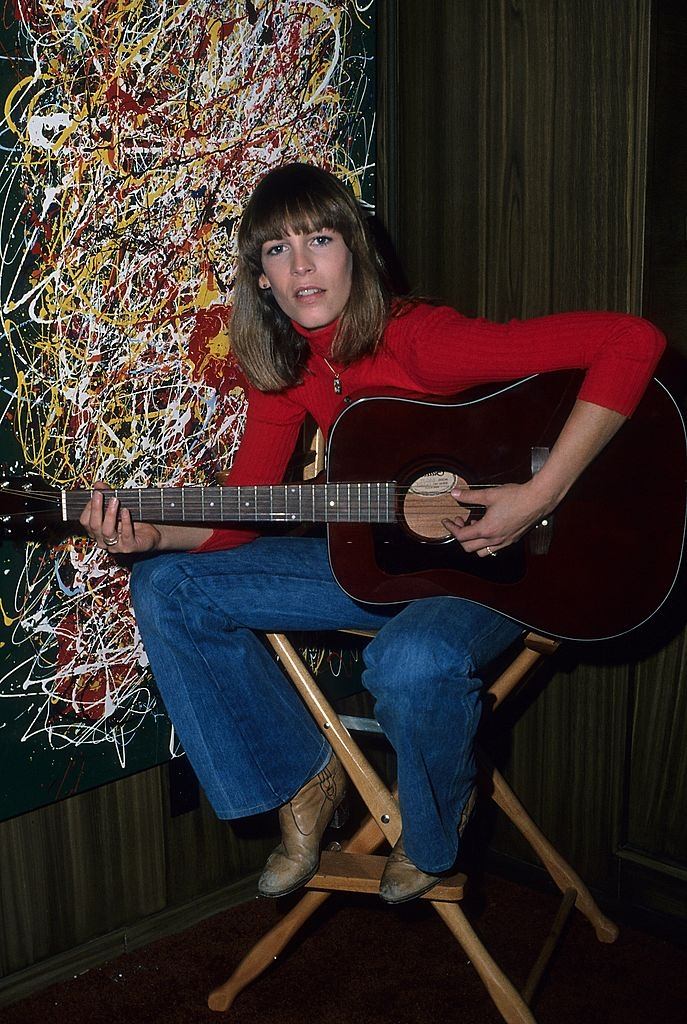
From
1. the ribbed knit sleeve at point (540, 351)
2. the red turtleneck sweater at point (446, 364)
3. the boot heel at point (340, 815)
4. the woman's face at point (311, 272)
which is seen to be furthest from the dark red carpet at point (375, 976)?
the woman's face at point (311, 272)

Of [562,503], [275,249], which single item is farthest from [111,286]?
[562,503]

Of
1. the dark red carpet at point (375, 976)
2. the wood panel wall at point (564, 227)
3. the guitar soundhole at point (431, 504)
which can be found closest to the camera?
the guitar soundhole at point (431, 504)

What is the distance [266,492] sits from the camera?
1.61 meters

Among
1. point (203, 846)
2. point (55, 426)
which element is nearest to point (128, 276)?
point (55, 426)

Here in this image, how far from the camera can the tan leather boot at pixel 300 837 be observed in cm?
160

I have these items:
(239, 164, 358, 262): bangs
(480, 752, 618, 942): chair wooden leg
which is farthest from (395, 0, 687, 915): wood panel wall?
(239, 164, 358, 262): bangs

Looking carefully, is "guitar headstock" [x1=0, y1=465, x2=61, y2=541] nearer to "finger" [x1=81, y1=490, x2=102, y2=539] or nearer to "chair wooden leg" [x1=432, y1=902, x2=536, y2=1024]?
"finger" [x1=81, y1=490, x2=102, y2=539]

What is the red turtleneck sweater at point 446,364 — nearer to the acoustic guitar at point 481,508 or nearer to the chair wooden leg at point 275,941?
the acoustic guitar at point 481,508

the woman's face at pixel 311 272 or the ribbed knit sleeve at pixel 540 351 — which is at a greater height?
the woman's face at pixel 311 272

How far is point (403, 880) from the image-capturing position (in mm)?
1520

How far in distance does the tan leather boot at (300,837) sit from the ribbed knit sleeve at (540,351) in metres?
0.71

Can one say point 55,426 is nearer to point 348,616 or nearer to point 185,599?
point 185,599

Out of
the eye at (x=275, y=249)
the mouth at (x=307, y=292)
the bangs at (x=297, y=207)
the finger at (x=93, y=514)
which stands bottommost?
the finger at (x=93, y=514)

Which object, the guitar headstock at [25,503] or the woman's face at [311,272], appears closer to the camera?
the guitar headstock at [25,503]
